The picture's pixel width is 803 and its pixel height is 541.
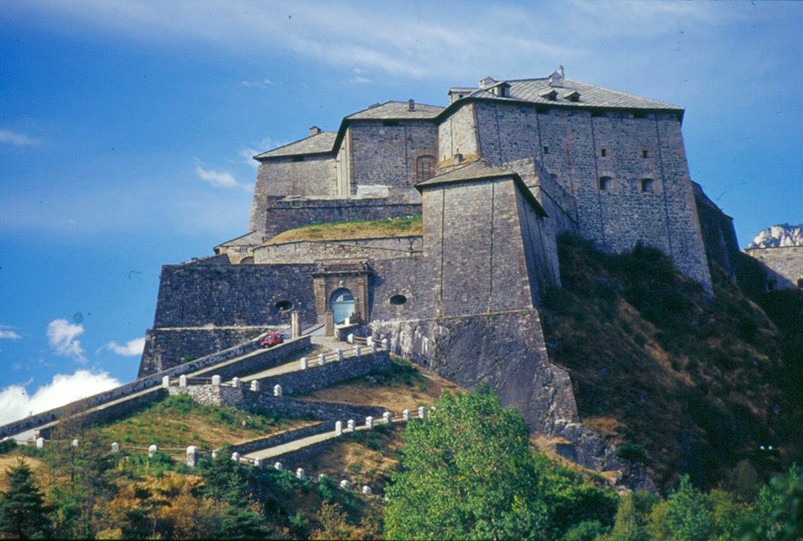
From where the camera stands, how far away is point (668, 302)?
189 ft

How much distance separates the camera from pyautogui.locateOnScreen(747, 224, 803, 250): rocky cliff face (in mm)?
119363

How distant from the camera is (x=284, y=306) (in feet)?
171

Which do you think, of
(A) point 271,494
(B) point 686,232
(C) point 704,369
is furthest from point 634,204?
(A) point 271,494

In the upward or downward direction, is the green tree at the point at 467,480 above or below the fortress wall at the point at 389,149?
below

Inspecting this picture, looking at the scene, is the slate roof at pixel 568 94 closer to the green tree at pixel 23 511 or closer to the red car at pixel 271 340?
the red car at pixel 271 340

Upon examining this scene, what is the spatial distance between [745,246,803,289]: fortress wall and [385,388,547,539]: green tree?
38265 mm

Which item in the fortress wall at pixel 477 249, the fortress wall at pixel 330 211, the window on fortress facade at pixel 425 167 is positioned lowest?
the fortress wall at pixel 477 249

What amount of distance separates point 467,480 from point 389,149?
31032 mm

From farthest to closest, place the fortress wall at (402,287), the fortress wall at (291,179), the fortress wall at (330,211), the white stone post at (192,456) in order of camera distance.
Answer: the fortress wall at (291,179)
the fortress wall at (330,211)
the fortress wall at (402,287)
the white stone post at (192,456)

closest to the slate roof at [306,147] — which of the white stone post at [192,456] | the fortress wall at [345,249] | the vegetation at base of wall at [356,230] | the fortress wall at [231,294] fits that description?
the vegetation at base of wall at [356,230]

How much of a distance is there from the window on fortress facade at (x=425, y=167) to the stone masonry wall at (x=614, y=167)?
13.4ft

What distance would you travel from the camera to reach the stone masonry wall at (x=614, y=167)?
60312 mm

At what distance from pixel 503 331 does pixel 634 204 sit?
16.6 meters

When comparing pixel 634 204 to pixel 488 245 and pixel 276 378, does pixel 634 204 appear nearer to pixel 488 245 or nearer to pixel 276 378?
pixel 488 245
